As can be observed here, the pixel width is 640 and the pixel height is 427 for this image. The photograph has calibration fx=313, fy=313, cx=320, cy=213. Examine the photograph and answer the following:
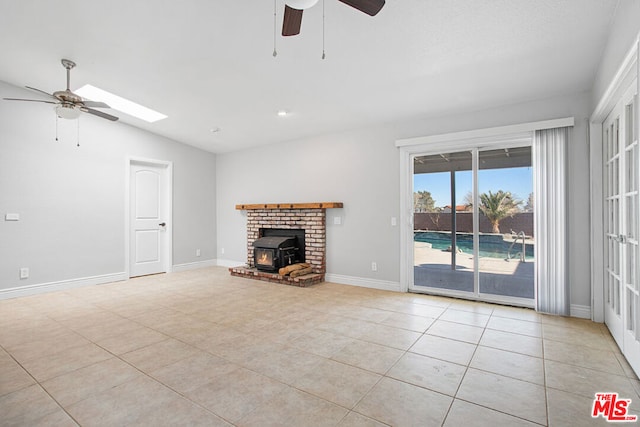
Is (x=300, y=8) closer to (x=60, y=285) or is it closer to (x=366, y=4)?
(x=366, y=4)

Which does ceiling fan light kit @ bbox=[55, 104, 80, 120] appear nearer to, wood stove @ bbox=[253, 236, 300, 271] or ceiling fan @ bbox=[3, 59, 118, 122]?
ceiling fan @ bbox=[3, 59, 118, 122]

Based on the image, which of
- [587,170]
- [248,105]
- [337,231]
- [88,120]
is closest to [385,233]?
[337,231]

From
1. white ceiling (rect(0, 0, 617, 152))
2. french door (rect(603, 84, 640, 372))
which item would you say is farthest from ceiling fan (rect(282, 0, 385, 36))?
french door (rect(603, 84, 640, 372))

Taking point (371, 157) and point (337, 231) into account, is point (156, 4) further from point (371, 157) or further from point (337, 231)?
point (337, 231)

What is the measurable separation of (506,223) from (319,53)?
9.73 ft

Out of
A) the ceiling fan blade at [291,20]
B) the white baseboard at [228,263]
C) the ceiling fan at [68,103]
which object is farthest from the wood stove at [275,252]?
the ceiling fan blade at [291,20]

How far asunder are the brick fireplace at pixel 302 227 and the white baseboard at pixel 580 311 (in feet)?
10.1

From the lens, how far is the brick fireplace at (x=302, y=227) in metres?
4.99

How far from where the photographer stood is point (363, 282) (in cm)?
478

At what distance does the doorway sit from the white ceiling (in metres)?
1.65

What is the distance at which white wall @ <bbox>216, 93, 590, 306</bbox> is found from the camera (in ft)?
11.0

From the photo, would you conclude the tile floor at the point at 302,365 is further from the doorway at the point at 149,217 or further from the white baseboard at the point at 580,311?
the doorway at the point at 149,217

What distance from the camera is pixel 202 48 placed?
10.3ft

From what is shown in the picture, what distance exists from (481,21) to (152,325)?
4.02m
